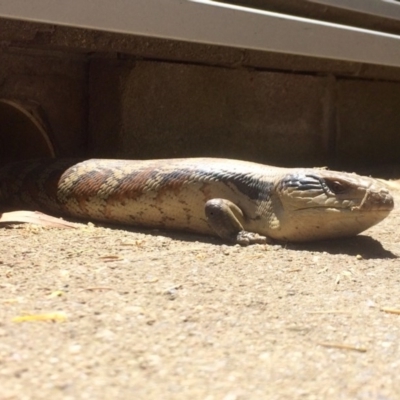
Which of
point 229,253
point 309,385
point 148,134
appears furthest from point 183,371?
point 148,134

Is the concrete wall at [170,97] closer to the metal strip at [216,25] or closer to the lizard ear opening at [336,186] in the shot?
the metal strip at [216,25]

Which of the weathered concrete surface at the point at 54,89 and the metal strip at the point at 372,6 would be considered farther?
the metal strip at the point at 372,6

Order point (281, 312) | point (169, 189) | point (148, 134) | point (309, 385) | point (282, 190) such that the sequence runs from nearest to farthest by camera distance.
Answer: point (309, 385)
point (281, 312)
point (282, 190)
point (169, 189)
point (148, 134)

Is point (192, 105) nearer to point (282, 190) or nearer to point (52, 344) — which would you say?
point (282, 190)

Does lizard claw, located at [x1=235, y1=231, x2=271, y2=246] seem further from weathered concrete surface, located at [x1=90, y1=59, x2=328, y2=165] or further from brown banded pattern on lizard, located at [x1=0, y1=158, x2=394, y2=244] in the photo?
weathered concrete surface, located at [x1=90, y1=59, x2=328, y2=165]

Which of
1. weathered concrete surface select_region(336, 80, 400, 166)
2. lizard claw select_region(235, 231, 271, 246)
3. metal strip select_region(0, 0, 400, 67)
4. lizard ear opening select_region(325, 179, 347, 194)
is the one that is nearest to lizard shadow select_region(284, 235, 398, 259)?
lizard claw select_region(235, 231, 271, 246)

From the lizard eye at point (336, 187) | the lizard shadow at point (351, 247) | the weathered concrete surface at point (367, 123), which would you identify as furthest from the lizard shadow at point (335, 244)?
the weathered concrete surface at point (367, 123)
